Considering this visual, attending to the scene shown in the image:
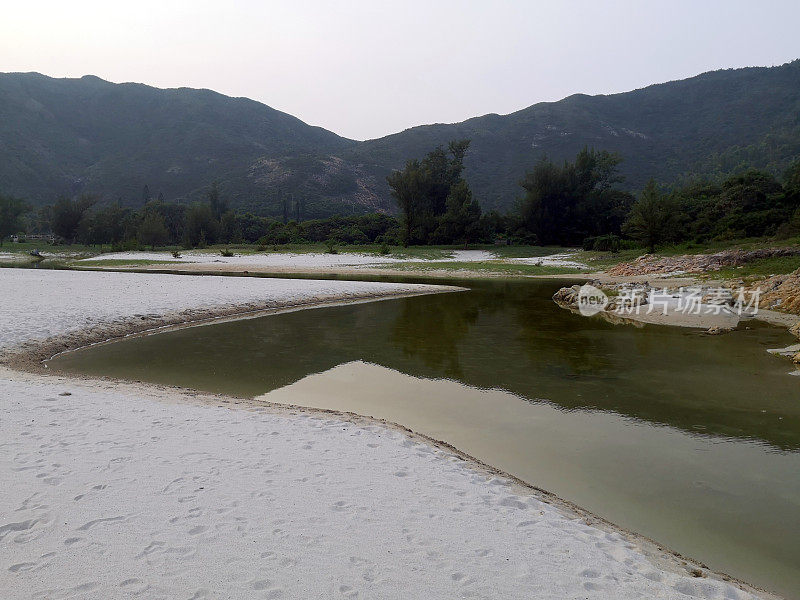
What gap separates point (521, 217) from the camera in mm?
75125

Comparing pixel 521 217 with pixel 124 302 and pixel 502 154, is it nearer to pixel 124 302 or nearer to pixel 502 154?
pixel 124 302

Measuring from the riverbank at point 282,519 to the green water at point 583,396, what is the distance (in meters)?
0.92

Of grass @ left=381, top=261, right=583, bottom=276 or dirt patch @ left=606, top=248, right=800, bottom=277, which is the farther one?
grass @ left=381, top=261, right=583, bottom=276

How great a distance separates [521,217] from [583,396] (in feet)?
223

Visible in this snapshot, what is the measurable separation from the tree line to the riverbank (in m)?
46.9

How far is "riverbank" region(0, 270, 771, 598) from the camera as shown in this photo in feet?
12.3

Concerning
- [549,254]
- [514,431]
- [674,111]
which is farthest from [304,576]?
[674,111]

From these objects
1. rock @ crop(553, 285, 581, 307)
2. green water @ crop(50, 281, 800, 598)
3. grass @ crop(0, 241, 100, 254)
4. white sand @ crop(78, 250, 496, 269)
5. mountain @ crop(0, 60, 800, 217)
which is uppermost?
mountain @ crop(0, 60, 800, 217)

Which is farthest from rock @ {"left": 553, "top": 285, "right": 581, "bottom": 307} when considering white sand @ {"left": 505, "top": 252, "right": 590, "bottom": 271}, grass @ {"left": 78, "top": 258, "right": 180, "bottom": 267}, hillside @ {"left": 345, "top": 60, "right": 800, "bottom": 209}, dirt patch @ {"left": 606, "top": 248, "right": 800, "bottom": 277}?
hillside @ {"left": 345, "top": 60, "right": 800, "bottom": 209}

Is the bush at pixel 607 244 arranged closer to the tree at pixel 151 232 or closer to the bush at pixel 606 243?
the bush at pixel 606 243

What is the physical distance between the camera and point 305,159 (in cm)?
15862

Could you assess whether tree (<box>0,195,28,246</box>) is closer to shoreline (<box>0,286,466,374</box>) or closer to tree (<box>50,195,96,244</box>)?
tree (<box>50,195,96,244</box>)

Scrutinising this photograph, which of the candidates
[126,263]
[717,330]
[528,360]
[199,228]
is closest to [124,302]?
[528,360]

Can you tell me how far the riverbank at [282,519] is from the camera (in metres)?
3.76
